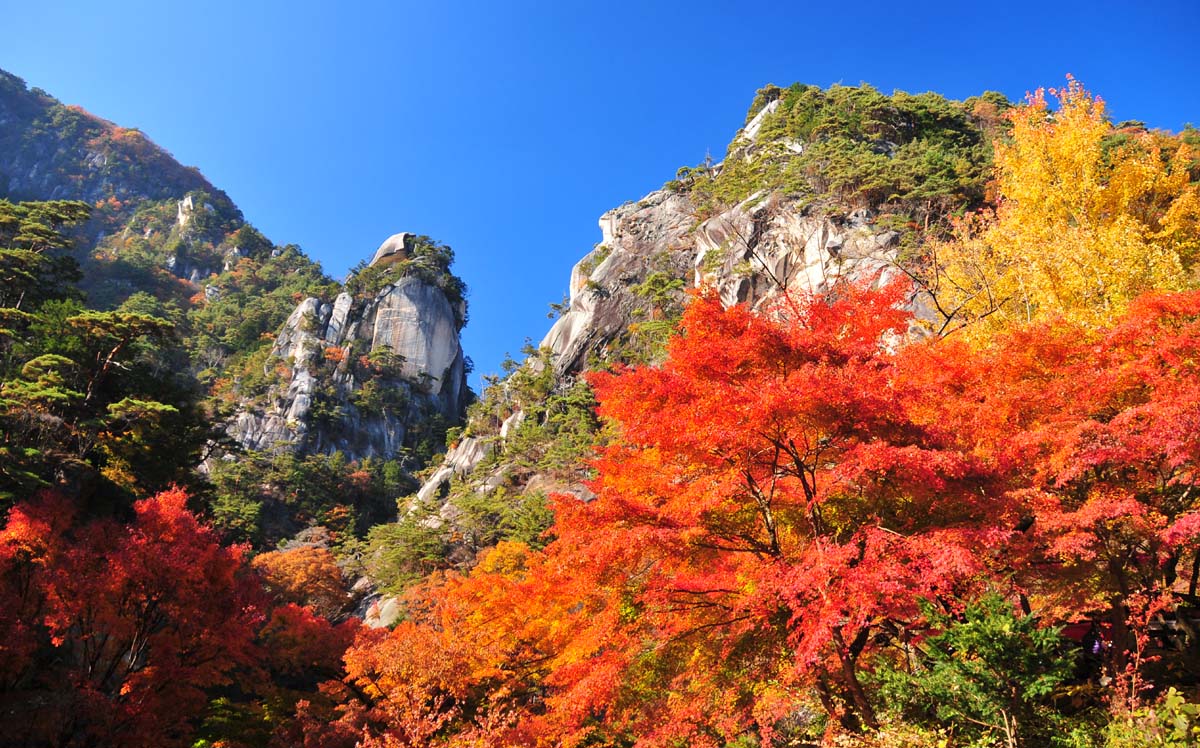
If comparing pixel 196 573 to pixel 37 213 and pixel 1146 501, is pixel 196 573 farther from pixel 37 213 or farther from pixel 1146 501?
pixel 37 213

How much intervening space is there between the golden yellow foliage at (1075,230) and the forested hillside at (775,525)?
9 centimetres

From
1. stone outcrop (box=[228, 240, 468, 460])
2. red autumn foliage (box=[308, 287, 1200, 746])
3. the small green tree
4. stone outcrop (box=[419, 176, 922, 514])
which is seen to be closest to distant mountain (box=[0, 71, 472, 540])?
stone outcrop (box=[228, 240, 468, 460])

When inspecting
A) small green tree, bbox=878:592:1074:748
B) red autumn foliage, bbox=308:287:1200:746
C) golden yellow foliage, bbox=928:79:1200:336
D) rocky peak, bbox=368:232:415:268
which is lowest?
small green tree, bbox=878:592:1074:748

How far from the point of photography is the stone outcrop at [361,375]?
56.4m

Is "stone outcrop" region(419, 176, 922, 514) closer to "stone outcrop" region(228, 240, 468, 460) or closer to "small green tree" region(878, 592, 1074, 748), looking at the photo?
"stone outcrop" region(228, 240, 468, 460)

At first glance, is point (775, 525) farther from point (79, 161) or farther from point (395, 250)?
point (79, 161)

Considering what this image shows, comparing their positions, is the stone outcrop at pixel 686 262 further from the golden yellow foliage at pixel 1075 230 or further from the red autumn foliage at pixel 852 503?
the red autumn foliage at pixel 852 503

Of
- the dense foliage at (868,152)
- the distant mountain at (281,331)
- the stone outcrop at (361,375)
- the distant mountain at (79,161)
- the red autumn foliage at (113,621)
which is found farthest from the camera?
the distant mountain at (79,161)

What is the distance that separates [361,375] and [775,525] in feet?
195

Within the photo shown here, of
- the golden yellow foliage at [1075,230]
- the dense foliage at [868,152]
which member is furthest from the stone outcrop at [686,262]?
the golden yellow foliage at [1075,230]

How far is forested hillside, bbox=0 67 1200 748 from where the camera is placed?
22.6ft

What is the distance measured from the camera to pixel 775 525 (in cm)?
919

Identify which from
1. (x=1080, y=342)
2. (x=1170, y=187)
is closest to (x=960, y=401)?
(x=1080, y=342)

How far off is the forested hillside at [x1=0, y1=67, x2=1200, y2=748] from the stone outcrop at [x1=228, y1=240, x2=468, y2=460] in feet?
78.6
